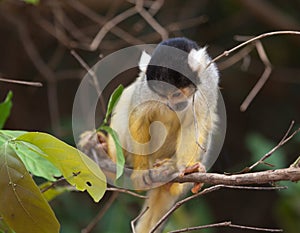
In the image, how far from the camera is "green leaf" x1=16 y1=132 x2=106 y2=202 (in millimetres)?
1021

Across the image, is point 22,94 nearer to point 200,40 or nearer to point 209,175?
point 200,40

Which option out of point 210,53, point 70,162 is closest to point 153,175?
point 70,162

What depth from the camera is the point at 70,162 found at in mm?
1060

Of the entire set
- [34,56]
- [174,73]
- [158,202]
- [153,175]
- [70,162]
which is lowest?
[158,202]

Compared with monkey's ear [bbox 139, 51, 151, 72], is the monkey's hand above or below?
below

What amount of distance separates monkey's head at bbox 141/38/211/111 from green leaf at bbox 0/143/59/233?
1.92ft

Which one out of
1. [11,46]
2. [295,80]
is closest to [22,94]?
[11,46]

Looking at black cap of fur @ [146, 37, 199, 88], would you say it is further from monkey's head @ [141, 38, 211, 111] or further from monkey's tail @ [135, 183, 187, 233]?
monkey's tail @ [135, 183, 187, 233]

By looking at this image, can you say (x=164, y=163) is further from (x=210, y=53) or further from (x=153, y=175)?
(x=210, y=53)

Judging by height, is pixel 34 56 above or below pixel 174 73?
above

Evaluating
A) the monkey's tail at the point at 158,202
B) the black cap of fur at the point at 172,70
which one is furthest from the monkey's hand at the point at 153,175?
the black cap of fur at the point at 172,70

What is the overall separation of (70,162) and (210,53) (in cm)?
195

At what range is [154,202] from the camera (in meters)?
1.75

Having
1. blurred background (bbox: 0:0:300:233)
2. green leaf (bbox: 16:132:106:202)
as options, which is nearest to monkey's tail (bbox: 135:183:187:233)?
blurred background (bbox: 0:0:300:233)
